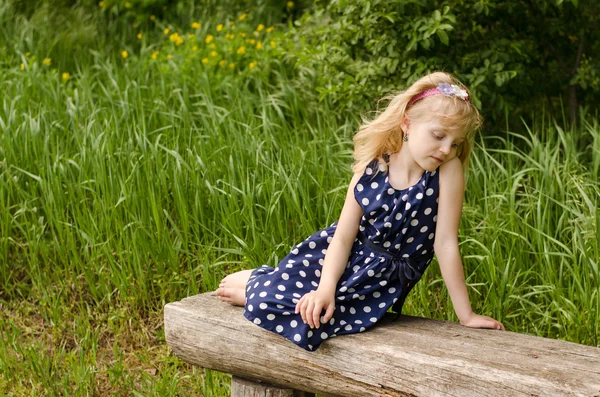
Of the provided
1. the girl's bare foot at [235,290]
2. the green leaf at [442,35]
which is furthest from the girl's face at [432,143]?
the green leaf at [442,35]

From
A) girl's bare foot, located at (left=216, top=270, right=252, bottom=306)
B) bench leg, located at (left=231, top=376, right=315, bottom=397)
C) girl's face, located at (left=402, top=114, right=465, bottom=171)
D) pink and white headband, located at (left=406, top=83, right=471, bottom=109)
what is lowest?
bench leg, located at (left=231, top=376, right=315, bottom=397)

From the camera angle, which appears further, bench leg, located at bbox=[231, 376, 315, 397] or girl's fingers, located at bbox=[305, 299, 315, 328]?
bench leg, located at bbox=[231, 376, 315, 397]

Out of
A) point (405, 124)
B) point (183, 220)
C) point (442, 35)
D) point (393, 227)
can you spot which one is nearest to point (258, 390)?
→ point (393, 227)

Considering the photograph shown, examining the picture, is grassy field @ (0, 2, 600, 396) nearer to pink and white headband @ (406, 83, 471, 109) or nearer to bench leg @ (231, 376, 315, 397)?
bench leg @ (231, 376, 315, 397)

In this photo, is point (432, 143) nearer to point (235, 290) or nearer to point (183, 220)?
point (235, 290)

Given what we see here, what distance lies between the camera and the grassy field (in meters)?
3.34

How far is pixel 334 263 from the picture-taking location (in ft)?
8.13

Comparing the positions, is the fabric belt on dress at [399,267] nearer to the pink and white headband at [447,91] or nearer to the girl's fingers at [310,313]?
the girl's fingers at [310,313]

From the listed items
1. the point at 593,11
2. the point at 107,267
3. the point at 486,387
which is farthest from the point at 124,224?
the point at 593,11

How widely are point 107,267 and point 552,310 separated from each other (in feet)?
6.14

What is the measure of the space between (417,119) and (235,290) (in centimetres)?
74

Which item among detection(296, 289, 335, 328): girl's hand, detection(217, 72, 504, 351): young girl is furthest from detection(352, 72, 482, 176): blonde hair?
detection(296, 289, 335, 328): girl's hand

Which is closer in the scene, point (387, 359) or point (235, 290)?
point (387, 359)

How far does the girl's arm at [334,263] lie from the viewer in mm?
2424
